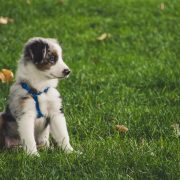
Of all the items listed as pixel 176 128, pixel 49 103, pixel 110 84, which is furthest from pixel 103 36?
pixel 49 103

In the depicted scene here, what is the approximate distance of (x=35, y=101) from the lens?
18.6 feet

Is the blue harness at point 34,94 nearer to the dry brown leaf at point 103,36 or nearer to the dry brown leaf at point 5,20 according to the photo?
the dry brown leaf at point 103,36

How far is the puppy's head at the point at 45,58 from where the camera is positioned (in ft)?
18.5

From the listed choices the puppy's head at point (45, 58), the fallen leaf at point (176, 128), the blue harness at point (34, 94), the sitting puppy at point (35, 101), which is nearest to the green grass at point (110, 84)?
the fallen leaf at point (176, 128)

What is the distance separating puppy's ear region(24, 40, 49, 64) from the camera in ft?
18.5

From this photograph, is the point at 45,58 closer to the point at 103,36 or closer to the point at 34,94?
the point at 34,94

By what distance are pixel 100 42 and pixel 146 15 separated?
179cm

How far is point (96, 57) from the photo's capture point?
9.45 m

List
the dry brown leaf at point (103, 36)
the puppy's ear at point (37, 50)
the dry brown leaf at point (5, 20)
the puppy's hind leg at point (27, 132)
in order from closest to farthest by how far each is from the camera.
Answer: the puppy's hind leg at point (27, 132)
the puppy's ear at point (37, 50)
the dry brown leaf at point (103, 36)
the dry brown leaf at point (5, 20)

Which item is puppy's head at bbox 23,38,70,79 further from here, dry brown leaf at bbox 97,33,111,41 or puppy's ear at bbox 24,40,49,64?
dry brown leaf at bbox 97,33,111,41

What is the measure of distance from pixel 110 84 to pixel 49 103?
250 centimetres

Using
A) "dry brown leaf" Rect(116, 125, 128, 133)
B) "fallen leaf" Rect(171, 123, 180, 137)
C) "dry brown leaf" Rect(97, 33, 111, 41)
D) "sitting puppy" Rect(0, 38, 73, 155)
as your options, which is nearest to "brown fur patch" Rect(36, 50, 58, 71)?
"sitting puppy" Rect(0, 38, 73, 155)

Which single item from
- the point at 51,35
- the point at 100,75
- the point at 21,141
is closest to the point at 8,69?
the point at 100,75

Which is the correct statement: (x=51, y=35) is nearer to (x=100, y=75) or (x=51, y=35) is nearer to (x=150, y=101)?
(x=100, y=75)
